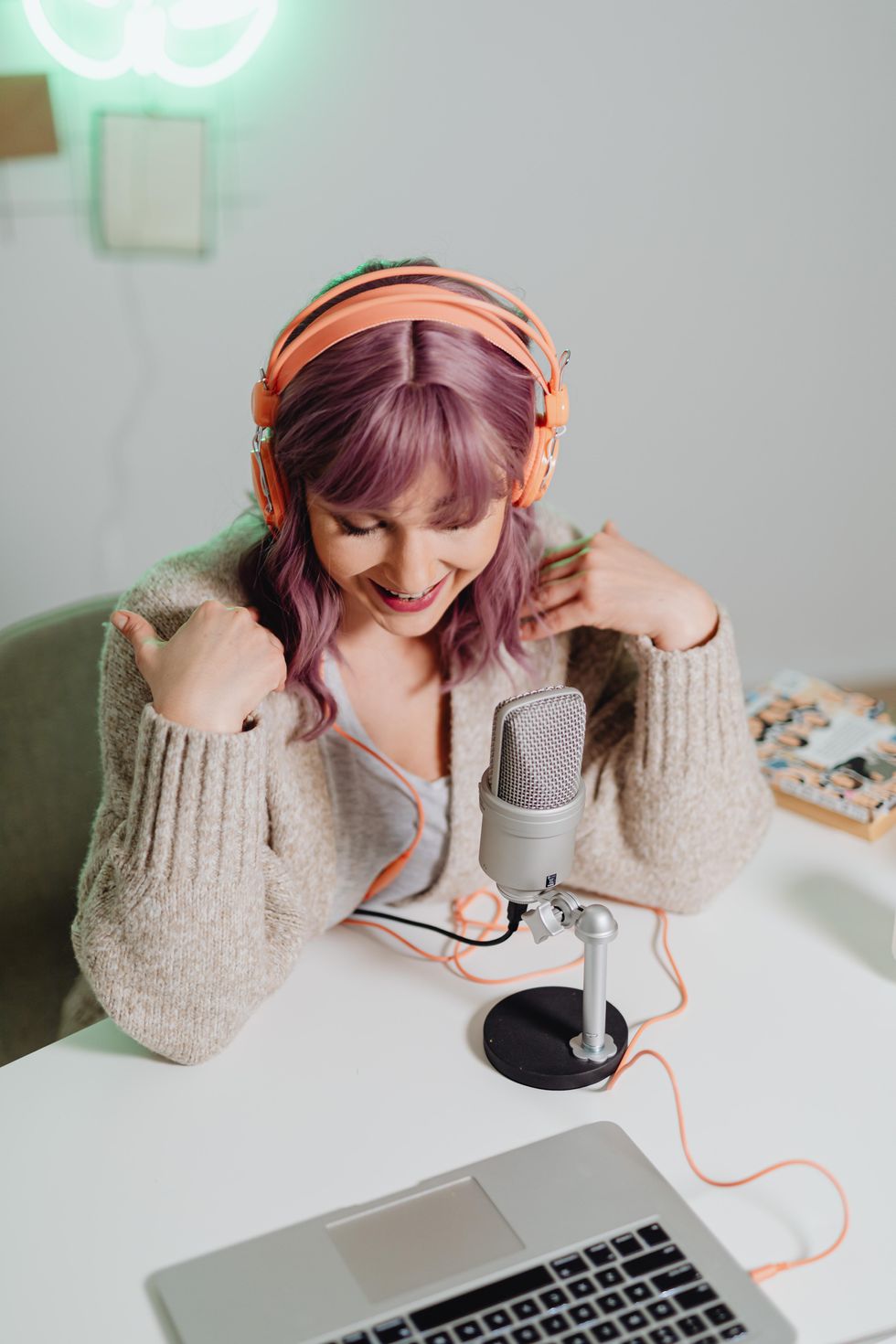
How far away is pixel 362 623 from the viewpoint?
4.10 ft

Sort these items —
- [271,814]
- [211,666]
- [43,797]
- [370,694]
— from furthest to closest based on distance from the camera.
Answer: [43,797], [370,694], [271,814], [211,666]

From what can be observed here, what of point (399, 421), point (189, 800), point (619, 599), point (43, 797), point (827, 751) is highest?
point (399, 421)

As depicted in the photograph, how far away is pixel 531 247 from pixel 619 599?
1.54 m

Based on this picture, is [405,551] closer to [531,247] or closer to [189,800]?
[189,800]

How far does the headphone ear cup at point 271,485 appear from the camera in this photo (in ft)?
3.43

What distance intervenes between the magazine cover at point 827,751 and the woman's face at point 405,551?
0.50 m

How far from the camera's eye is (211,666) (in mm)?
1046

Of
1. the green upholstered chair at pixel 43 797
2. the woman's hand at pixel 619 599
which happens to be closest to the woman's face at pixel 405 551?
the woman's hand at pixel 619 599

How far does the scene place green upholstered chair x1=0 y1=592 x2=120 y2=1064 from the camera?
136 centimetres

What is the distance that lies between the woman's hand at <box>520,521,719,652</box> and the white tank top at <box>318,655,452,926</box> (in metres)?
0.20

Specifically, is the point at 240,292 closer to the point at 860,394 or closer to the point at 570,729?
the point at 860,394

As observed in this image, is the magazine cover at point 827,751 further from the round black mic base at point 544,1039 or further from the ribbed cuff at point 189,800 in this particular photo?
the ribbed cuff at point 189,800

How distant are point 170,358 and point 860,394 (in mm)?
1593

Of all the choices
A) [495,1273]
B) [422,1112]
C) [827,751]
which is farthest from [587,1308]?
[827,751]
